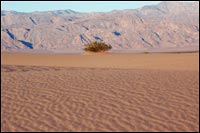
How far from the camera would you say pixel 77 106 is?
9.52 metres

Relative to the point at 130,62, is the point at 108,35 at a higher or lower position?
higher

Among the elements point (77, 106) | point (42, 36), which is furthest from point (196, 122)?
point (42, 36)

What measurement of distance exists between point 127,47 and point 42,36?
36662 mm

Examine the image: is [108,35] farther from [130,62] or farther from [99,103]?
[99,103]

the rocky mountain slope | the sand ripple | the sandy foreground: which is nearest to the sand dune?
the sand ripple

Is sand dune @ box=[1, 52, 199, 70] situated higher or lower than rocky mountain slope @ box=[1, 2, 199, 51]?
lower

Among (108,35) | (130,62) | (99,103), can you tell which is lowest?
(99,103)

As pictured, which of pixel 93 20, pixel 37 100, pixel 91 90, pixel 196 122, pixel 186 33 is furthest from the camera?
pixel 93 20

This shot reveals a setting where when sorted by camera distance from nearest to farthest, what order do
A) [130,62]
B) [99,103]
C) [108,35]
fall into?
1. [99,103]
2. [130,62]
3. [108,35]

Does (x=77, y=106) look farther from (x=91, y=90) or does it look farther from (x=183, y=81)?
(x=183, y=81)

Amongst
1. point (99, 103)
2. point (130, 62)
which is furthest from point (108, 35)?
point (99, 103)

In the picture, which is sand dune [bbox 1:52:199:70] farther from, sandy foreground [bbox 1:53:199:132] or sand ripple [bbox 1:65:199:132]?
sandy foreground [bbox 1:53:199:132]

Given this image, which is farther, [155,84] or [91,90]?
[155,84]

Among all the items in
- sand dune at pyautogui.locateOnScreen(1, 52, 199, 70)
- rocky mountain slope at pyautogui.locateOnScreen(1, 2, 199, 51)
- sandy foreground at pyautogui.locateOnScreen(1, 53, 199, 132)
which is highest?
rocky mountain slope at pyautogui.locateOnScreen(1, 2, 199, 51)
